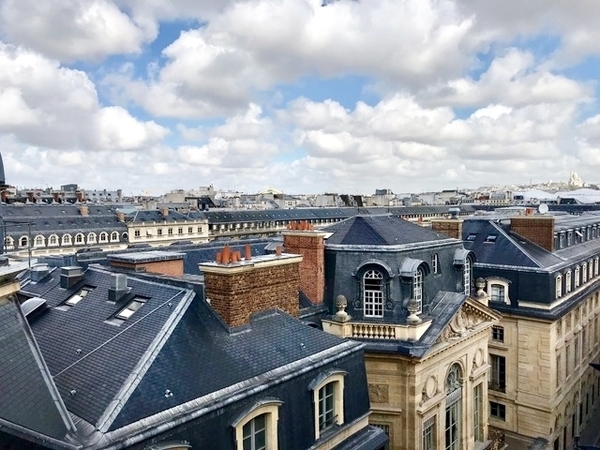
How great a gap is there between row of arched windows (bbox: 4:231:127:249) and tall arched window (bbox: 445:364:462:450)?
57544 mm

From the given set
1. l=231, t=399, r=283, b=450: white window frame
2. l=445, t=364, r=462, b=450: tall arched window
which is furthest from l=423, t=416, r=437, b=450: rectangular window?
l=231, t=399, r=283, b=450: white window frame

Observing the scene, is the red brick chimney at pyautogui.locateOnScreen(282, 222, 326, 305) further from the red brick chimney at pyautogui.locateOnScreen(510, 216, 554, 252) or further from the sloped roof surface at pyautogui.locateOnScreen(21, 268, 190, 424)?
the red brick chimney at pyautogui.locateOnScreen(510, 216, 554, 252)

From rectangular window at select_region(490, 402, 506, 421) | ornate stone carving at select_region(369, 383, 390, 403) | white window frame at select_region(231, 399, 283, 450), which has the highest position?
white window frame at select_region(231, 399, 283, 450)

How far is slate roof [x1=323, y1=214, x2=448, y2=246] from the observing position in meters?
19.2

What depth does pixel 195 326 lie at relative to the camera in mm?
11648

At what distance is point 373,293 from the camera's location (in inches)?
737

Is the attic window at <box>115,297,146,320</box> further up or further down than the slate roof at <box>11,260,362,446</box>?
further up

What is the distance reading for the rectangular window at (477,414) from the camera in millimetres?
21127

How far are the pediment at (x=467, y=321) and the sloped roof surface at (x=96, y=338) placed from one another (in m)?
10.4

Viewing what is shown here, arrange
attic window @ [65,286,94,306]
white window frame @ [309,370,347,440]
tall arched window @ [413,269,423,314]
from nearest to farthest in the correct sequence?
1. white window frame @ [309,370,347,440]
2. attic window @ [65,286,94,306]
3. tall arched window @ [413,269,423,314]

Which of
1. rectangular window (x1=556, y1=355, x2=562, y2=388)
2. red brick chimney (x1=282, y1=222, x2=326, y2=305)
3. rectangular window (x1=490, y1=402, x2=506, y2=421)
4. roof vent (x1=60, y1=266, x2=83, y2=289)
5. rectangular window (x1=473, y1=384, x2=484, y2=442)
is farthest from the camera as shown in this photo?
rectangular window (x1=490, y1=402, x2=506, y2=421)

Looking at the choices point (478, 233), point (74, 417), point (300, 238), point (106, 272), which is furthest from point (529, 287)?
point (74, 417)

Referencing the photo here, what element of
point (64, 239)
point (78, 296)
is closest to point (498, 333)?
point (78, 296)

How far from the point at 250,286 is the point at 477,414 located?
535 inches
